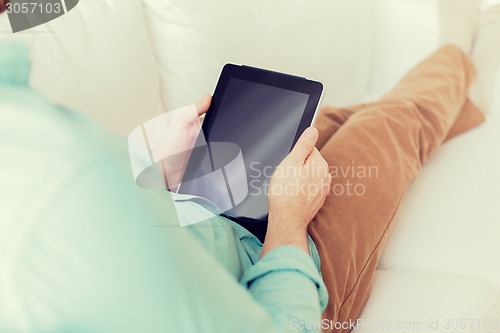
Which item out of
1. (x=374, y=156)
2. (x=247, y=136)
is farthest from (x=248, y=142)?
(x=374, y=156)

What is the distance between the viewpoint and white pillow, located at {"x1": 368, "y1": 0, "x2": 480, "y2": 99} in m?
1.46

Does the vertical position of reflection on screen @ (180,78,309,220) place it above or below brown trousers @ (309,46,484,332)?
above

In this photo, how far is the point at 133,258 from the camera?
474 millimetres

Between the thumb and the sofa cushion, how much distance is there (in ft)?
0.94

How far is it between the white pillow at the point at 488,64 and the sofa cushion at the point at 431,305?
64 cm

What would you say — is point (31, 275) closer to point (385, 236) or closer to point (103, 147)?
point (103, 147)

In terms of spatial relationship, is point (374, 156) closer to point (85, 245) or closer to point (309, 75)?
point (309, 75)

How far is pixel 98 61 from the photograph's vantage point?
41.2 inches

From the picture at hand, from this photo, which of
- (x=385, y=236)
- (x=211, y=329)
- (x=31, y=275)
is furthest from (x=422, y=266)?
(x=31, y=275)

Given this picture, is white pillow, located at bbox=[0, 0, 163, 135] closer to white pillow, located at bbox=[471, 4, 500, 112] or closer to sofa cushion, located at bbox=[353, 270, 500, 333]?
sofa cushion, located at bbox=[353, 270, 500, 333]

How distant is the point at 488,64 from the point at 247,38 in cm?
66

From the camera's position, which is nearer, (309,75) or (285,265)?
(285,265)

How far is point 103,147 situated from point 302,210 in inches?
15.5

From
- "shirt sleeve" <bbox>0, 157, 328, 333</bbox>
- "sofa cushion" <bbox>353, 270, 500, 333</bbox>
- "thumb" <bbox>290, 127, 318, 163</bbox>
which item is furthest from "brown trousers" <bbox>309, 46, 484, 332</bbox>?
"shirt sleeve" <bbox>0, 157, 328, 333</bbox>
